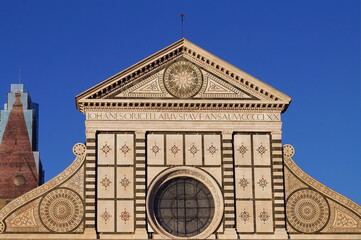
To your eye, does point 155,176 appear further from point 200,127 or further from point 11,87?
point 11,87

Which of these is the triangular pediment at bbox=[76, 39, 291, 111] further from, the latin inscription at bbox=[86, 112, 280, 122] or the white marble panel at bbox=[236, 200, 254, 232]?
the white marble panel at bbox=[236, 200, 254, 232]

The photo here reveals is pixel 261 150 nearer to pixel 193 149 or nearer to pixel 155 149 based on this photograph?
pixel 193 149

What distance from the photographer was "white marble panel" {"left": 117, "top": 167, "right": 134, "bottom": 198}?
35375 mm

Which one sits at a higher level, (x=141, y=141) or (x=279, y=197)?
(x=141, y=141)

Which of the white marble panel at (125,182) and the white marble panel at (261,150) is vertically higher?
the white marble panel at (261,150)

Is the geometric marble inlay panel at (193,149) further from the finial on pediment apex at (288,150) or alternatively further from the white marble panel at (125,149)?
the finial on pediment apex at (288,150)

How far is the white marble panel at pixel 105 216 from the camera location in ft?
114

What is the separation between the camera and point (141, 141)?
36.0m

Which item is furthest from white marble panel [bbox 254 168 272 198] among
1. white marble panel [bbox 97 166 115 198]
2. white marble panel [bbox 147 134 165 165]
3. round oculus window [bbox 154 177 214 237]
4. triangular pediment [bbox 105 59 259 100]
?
white marble panel [bbox 97 166 115 198]

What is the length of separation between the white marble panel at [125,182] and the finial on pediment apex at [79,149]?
169 cm

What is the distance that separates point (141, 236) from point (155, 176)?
2.63 metres

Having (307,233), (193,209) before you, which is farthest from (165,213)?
(307,233)

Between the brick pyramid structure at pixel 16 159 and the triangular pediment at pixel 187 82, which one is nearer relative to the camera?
the triangular pediment at pixel 187 82

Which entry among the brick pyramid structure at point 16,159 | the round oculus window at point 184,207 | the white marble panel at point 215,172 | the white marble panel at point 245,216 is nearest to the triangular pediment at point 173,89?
the white marble panel at point 215,172
